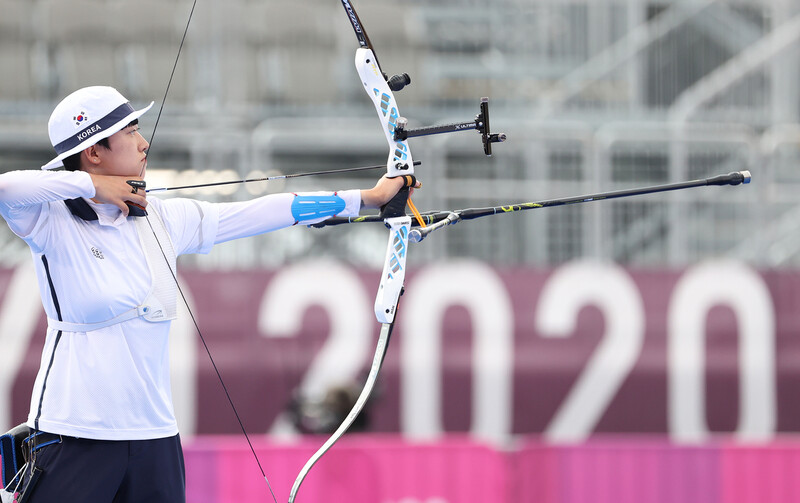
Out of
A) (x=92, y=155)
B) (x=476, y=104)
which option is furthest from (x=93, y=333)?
(x=476, y=104)

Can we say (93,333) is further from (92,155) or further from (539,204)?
(539,204)

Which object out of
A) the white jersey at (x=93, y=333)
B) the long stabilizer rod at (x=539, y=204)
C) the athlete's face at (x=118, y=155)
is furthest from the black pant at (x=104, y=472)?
the long stabilizer rod at (x=539, y=204)

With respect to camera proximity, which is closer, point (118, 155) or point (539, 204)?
point (118, 155)

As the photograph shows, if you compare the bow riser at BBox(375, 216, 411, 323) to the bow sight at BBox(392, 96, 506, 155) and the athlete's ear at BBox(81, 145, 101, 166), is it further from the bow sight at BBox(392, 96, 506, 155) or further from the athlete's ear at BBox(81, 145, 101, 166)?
the athlete's ear at BBox(81, 145, 101, 166)

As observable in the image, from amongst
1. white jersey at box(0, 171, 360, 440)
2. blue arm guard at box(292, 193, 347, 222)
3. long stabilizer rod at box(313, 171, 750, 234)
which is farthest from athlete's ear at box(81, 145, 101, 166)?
long stabilizer rod at box(313, 171, 750, 234)

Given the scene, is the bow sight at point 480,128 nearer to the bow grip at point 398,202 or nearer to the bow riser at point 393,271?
the bow grip at point 398,202

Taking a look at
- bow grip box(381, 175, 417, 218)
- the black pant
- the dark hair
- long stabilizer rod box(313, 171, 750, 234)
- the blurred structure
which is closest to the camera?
the black pant

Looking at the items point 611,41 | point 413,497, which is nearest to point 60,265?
point 413,497

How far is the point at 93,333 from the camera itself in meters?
2.72

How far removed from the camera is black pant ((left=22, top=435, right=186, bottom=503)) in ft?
8.80

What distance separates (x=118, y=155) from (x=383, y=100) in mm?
792

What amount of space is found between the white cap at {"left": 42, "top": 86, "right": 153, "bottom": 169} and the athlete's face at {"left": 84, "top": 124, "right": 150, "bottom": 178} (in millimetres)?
29

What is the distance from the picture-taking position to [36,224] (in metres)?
2.68

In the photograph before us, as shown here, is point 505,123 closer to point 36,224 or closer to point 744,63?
point 744,63
